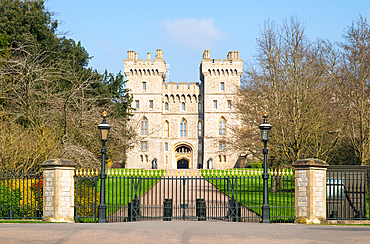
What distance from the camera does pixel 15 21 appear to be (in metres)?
24.3

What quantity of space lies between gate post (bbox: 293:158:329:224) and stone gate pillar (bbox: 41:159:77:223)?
645 centimetres

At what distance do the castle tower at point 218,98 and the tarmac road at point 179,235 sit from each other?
4039 cm

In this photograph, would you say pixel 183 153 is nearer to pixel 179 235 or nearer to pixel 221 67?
pixel 221 67

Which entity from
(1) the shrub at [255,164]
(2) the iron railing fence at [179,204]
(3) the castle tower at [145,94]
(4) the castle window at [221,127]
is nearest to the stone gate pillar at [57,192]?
(2) the iron railing fence at [179,204]

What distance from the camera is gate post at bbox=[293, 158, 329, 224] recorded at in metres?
10.8

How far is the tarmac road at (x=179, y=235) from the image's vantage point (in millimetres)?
6887

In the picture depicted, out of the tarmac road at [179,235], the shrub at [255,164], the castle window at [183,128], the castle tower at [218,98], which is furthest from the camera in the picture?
the castle window at [183,128]

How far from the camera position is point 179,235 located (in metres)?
7.36

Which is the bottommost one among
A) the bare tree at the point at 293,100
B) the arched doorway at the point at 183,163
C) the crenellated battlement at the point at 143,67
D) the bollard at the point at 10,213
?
the arched doorway at the point at 183,163

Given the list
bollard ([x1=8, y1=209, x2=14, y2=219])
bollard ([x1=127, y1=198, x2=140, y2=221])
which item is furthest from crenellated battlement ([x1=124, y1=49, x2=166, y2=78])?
bollard ([x1=8, y1=209, x2=14, y2=219])

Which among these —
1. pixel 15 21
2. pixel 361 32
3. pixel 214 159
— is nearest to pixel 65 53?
pixel 15 21

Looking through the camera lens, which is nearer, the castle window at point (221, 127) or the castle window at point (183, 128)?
the castle window at point (221, 127)

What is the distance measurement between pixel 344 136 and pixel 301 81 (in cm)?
321

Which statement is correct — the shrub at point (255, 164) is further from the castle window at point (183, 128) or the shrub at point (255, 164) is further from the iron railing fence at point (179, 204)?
the iron railing fence at point (179, 204)
